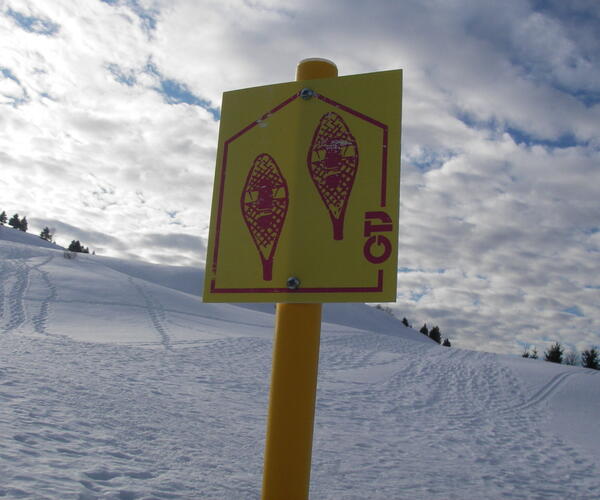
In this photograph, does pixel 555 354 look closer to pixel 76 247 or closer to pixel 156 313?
pixel 156 313

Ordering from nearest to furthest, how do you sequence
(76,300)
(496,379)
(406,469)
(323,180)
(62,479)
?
(323,180), (62,479), (406,469), (496,379), (76,300)

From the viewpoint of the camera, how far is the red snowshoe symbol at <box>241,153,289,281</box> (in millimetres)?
2020

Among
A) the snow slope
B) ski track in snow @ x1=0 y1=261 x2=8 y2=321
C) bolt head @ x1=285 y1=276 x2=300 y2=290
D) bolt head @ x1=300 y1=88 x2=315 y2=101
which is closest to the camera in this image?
bolt head @ x1=285 y1=276 x2=300 y2=290

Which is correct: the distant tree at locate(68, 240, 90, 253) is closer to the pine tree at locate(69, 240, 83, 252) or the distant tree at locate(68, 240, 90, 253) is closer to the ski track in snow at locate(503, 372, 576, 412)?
the pine tree at locate(69, 240, 83, 252)

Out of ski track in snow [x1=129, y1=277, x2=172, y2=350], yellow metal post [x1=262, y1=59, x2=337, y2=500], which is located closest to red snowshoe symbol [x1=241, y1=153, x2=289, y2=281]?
yellow metal post [x1=262, y1=59, x2=337, y2=500]

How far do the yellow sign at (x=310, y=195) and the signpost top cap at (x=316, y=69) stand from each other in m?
0.09

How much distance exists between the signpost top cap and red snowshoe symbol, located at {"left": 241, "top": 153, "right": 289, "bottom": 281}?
416 millimetres

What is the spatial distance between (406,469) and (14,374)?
229 inches

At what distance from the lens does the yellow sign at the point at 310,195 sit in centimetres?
188

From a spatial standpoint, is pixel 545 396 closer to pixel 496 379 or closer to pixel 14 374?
pixel 496 379

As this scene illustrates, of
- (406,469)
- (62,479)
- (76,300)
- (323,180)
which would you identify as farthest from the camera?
(76,300)

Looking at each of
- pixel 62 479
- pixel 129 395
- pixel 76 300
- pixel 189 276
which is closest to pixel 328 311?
pixel 189 276

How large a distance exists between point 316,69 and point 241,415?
6.39 meters

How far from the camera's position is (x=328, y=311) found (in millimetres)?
36781
